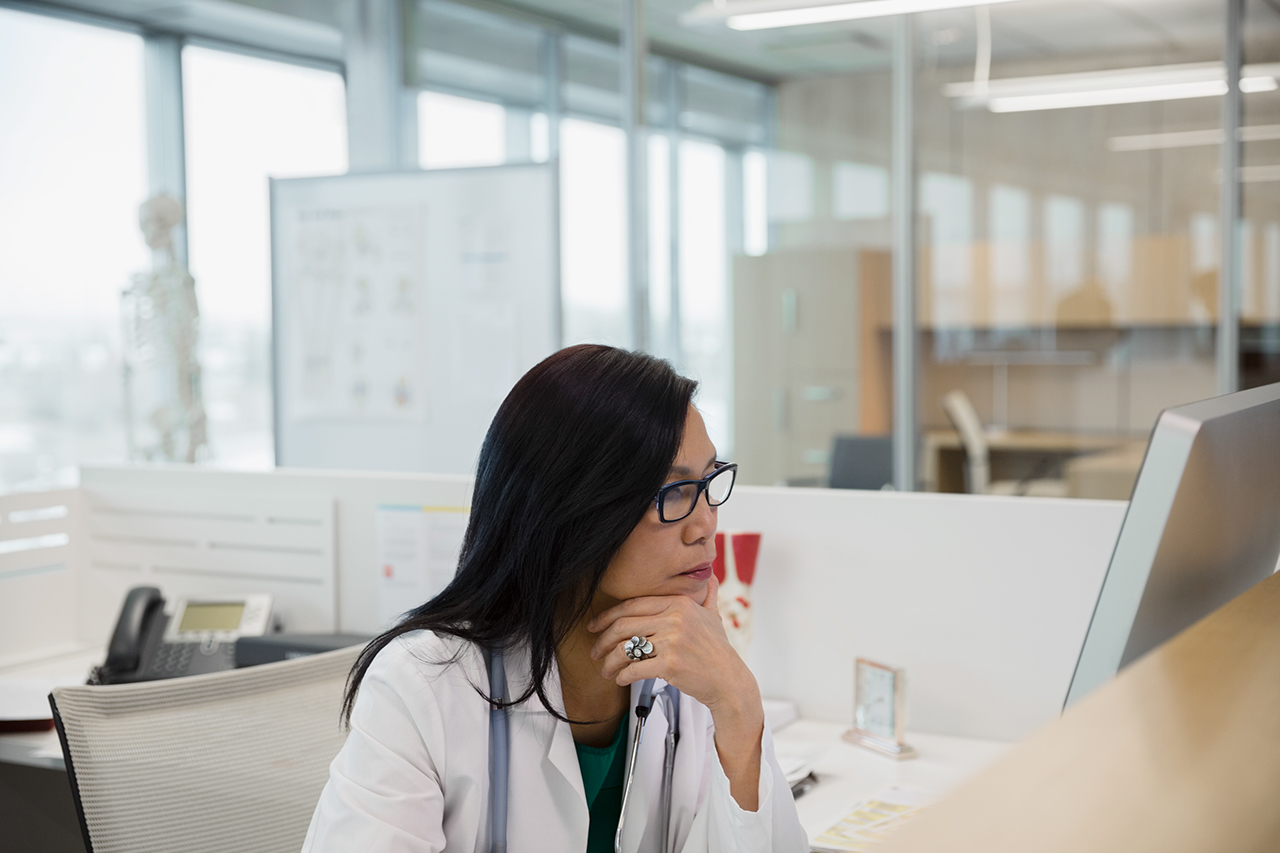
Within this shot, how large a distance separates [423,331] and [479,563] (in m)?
2.72

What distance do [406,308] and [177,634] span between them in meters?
1.71

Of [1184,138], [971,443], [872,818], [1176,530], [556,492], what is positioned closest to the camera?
[1176,530]

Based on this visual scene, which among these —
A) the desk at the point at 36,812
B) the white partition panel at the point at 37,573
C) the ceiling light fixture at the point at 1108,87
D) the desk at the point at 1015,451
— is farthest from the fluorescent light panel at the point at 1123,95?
the desk at the point at 36,812

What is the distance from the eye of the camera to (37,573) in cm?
271

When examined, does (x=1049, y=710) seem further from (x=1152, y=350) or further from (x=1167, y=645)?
(x=1152, y=350)

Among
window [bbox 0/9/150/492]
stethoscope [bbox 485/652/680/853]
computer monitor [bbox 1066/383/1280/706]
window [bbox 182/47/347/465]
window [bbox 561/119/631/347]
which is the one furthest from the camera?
window [bbox 182/47/347/465]

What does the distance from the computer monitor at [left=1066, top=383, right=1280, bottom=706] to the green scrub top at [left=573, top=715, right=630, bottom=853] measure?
78 cm

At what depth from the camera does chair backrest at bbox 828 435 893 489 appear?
4.23 meters

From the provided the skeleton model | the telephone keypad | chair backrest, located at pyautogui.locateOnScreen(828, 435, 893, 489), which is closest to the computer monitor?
the telephone keypad

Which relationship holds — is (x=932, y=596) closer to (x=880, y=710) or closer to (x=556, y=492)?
(x=880, y=710)

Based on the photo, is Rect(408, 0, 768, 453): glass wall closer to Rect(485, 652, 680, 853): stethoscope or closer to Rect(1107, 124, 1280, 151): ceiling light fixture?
Rect(1107, 124, 1280, 151): ceiling light fixture

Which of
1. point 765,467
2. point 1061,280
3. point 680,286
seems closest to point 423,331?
point 680,286

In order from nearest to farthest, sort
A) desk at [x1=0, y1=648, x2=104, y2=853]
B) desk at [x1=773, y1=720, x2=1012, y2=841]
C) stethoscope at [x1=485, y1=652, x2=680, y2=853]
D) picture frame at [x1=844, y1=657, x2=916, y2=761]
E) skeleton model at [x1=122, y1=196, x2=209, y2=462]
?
stethoscope at [x1=485, y1=652, x2=680, y2=853]
desk at [x1=773, y1=720, x2=1012, y2=841]
picture frame at [x1=844, y1=657, x2=916, y2=761]
desk at [x1=0, y1=648, x2=104, y2=853]
skeleton model at [x1=122, y1=196, x2=209, y2=462]

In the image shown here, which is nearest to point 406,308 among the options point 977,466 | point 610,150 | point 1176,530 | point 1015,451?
point 610,150
